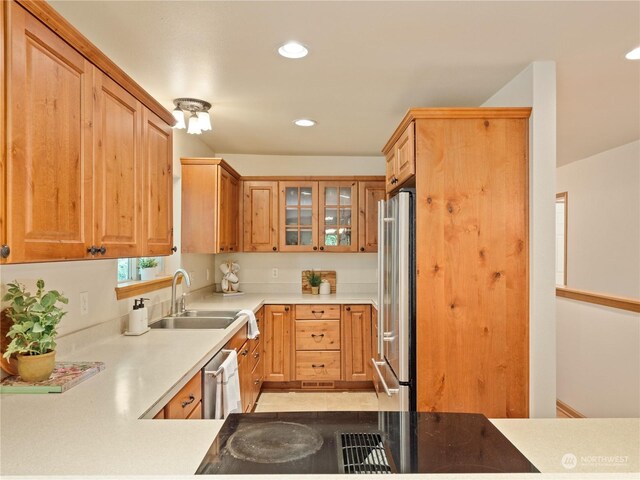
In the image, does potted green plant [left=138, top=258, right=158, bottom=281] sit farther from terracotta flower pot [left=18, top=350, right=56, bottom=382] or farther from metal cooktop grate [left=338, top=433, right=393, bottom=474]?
metal cooktop grate [left=338, top=433, right=393, bottom=474]

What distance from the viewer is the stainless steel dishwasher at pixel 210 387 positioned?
6.47 ft

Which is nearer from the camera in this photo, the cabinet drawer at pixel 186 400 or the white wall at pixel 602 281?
the cabinet drawer at pixel 186 400

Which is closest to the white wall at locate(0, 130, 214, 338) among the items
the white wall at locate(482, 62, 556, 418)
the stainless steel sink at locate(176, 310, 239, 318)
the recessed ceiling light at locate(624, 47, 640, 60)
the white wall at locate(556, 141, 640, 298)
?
the stainless steel sink at locate(176, 310, 239, 318)

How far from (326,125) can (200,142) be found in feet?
4.38

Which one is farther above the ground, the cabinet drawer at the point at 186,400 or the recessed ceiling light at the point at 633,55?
the recessed ceiling light at the point at 633,55

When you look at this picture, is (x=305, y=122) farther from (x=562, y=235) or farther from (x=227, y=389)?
(x=562, y=235)

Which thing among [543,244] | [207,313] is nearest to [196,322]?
[207,313]

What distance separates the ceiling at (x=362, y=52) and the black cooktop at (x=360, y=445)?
1575 millimetres

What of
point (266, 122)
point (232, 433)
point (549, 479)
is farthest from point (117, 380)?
point (266, 122)

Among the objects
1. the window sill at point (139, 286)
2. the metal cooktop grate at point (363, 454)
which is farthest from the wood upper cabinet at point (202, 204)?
the metal cooktop grate at point (363, 454)

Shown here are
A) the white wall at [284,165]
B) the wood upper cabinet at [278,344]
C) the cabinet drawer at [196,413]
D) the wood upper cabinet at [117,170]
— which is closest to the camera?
the wood upper cabinet at [117,170]

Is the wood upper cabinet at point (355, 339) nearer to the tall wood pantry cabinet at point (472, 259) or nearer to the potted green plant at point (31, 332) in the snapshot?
the tall wood pantry cabinet at point (472, 259)

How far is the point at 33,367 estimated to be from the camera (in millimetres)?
1456

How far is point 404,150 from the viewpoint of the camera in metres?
2.47
